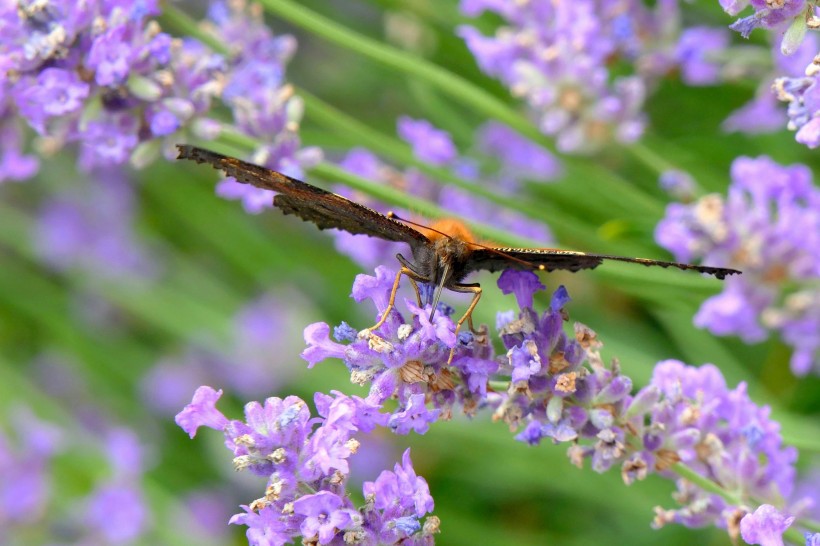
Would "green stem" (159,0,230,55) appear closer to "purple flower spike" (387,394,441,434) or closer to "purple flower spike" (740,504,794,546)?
"purple flower spike" (387,394,441,434)

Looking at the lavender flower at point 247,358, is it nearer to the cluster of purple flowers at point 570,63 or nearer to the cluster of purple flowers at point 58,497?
the cluster of purple flowers at point 58,497

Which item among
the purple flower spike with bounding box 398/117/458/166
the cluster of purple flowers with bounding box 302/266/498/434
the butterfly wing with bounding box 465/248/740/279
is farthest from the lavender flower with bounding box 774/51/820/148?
the purple flower spike with bounding box 398/117/458/166

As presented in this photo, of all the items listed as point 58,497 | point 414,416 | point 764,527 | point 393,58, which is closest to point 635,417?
point 764,527

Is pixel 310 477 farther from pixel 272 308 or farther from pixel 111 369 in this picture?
pixel 111 369

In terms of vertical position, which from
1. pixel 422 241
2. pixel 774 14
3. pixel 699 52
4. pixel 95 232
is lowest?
pixel 422 241

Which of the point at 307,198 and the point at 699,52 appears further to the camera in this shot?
the point at 699,52

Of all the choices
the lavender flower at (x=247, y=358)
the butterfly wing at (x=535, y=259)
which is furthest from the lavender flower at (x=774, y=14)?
the lavender flower at (x=247, y=358)

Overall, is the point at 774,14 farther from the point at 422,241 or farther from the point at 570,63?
the point at 570,63
